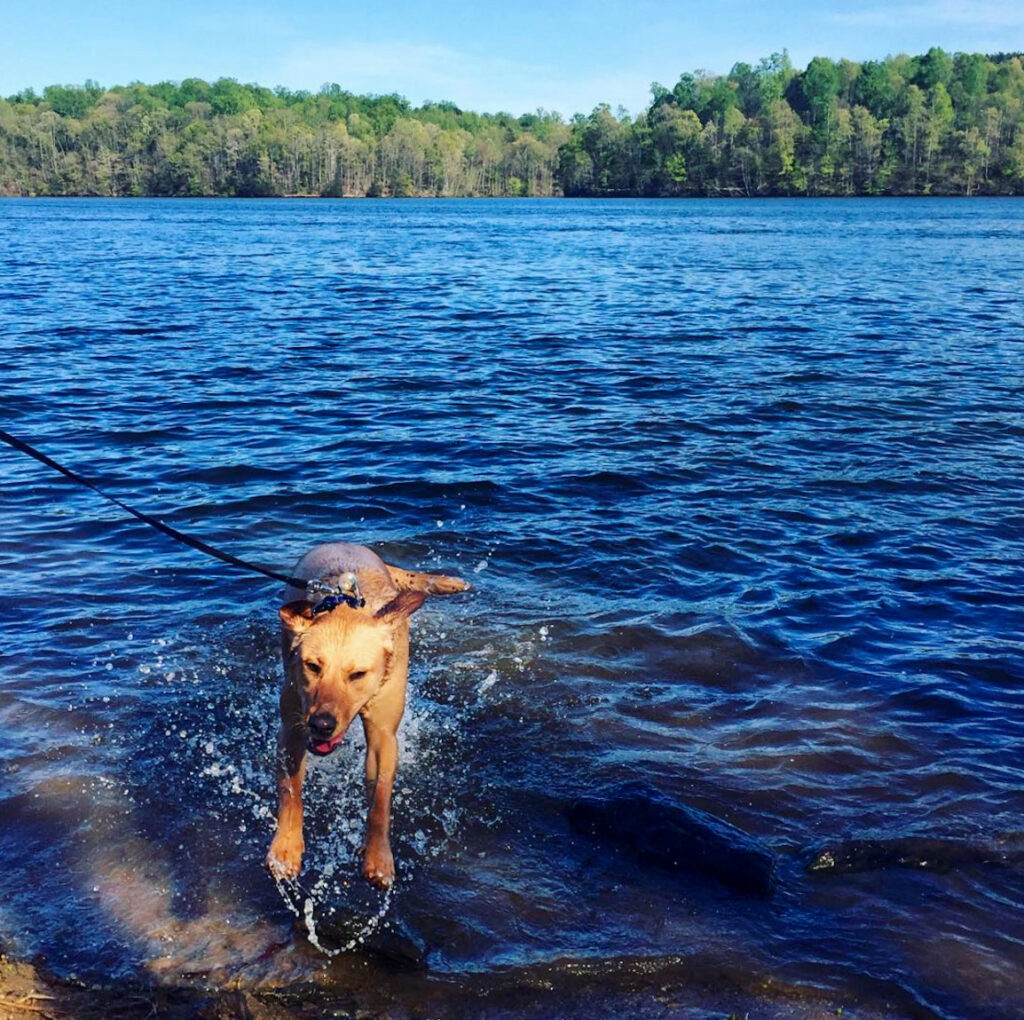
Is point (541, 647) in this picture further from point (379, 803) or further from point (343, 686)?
point (343, 686)

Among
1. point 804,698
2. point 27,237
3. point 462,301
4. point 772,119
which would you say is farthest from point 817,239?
point 772,119

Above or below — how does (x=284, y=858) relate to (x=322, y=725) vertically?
below

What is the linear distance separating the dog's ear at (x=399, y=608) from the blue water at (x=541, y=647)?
159 centimetres

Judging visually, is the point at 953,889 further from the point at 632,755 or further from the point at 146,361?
the point at 146,361

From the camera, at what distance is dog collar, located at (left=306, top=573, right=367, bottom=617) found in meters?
5.08

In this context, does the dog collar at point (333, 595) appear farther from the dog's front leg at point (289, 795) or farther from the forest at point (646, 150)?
the forest at point (646, 150)

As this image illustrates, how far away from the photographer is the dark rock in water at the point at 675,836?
5.66 metres

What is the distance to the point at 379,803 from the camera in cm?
540

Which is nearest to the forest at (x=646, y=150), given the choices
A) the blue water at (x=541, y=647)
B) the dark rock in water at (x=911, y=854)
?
the blue water at (x=541, y=647)

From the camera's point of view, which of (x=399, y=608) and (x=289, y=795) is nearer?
(x=399, y=608)

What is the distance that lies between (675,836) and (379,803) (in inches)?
69.0

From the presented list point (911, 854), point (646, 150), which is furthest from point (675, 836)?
point (646, 150)

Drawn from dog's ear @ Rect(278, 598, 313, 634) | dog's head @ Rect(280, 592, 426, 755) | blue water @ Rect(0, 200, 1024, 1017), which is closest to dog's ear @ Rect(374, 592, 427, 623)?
dog's head @ Rect(280, 592, 426, 755)

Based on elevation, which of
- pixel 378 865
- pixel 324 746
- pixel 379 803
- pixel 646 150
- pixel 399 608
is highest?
pixel 646 150
